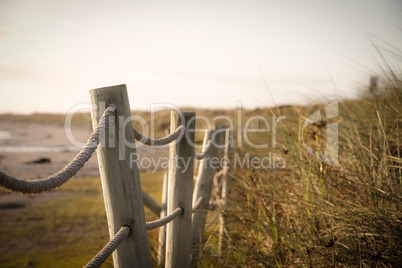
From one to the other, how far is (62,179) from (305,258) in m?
1.47

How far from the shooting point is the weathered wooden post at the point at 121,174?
123cm

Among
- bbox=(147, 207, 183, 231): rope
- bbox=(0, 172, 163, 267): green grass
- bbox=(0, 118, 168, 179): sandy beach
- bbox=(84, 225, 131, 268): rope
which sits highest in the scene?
bbox=(84, 225, 131, 268): rope

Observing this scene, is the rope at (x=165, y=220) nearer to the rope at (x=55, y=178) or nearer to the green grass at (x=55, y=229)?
the rope at (x=55, y=178)

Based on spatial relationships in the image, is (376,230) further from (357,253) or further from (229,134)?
(229,134)

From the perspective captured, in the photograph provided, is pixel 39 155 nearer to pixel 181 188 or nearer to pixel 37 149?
pixel 37 149

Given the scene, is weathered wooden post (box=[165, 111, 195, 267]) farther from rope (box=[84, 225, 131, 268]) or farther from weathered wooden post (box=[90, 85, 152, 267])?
rope (box=[84, 225, 131, 268])

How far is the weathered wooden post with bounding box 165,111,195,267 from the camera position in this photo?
1.88 metres

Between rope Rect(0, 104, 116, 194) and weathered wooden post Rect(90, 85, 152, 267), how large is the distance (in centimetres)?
10

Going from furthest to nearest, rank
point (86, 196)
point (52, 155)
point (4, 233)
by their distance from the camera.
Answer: point (52, 155)
point (86, 196)
point (4, 233)

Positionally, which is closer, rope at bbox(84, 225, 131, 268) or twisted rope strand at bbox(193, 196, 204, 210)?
rope at bbox(84, 225, 131, 268)

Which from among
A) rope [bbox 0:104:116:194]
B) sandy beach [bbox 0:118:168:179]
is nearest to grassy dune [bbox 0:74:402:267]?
rope [bbox 0:104:116:194]

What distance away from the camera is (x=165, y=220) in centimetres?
171

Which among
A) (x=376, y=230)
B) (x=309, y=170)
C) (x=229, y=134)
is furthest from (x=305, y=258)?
(x=229, y=134)

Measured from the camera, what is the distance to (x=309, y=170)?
2.28 meters
